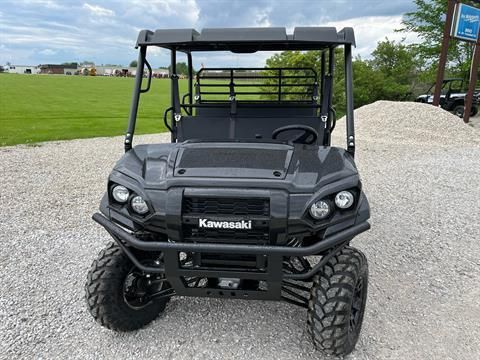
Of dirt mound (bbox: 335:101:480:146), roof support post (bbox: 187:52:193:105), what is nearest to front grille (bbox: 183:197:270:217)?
roof support post (bbox: 187:52:193:105)

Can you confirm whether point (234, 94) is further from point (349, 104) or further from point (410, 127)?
point (410, 127)

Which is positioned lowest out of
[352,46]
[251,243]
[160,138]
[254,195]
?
[160,138]

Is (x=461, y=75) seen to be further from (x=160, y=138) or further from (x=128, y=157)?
(x=128, y=157)

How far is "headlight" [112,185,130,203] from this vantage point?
7.63ft

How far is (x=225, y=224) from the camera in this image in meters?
2.13

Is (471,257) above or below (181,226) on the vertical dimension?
below

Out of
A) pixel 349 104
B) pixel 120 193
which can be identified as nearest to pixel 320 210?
pixel 349 104

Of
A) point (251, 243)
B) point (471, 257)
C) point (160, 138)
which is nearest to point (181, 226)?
point (251, 243)

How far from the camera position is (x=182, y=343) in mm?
2594

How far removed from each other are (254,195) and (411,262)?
235 cm

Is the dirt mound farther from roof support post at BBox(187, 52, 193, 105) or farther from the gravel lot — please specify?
roof support post at BBox(187, 52, 193, 105)

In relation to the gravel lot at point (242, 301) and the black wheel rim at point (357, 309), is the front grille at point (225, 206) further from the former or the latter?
the gravel lot at point (242, 301)

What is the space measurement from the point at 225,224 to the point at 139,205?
1.65 feet

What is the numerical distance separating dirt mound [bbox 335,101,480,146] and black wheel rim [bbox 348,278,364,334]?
8.03 meters
